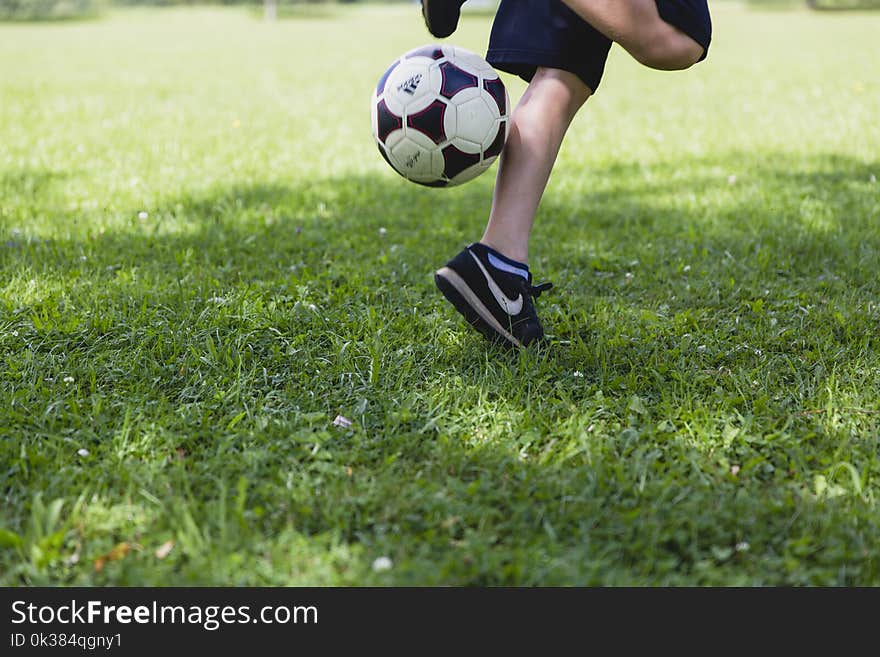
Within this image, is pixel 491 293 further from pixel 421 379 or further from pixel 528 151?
pixel 528 151

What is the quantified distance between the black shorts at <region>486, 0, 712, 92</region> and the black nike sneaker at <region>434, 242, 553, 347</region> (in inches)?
24.5

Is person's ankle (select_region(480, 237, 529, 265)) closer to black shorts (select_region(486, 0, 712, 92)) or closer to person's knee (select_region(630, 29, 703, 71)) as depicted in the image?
black shorts (select_region(486, 0, 712, 92))

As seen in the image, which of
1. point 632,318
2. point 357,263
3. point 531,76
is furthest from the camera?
point 357,263

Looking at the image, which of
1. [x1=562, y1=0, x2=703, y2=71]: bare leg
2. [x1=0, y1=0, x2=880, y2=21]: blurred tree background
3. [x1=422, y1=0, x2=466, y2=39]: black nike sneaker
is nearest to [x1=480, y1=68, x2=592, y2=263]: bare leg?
[x1=562, y1=0, x2=703, y2=71]: bare leg

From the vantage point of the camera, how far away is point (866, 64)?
11.2 m

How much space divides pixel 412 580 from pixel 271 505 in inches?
17.3

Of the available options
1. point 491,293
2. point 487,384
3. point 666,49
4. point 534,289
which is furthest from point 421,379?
point 666,49

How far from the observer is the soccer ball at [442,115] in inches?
106

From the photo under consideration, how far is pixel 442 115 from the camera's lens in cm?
270

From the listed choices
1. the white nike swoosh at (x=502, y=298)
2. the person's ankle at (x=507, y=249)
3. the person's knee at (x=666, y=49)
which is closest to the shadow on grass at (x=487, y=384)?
the white nike swoosh at (x=502, y=298)

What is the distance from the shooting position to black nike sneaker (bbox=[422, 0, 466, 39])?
2.71 meters

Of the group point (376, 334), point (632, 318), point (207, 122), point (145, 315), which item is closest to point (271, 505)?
point (376, 334)

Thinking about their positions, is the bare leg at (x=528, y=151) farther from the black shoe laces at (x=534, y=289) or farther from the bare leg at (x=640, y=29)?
the bare leg at (x=640, y=29)
